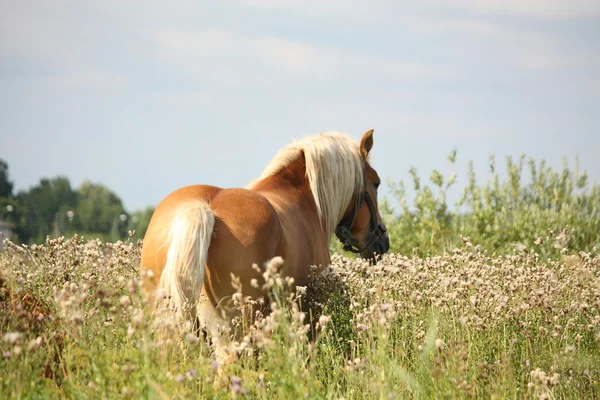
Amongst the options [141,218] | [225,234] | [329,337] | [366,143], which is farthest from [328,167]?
[141,218]

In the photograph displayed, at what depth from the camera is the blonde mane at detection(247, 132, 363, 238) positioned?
6.43 m

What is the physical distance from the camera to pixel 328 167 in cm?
655

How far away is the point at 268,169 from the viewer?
6.48 meters

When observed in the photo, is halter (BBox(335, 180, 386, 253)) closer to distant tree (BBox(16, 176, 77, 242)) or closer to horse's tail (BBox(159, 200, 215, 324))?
horse's tail (BBox(159, 200, 215, 324))

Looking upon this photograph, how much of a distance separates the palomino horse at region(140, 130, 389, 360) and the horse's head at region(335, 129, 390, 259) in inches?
5.6

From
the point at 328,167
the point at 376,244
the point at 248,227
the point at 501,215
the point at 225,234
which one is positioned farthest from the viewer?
the point at 501,215

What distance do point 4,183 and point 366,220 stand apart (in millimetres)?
113768

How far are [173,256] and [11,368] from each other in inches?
61.9

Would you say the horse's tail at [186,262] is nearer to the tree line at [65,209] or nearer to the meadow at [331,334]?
the meadow at [331,334]

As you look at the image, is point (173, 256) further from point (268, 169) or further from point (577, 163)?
point (577, 163)

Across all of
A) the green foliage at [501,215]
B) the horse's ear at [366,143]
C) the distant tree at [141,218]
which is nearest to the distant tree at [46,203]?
the distant tree at [141,218]

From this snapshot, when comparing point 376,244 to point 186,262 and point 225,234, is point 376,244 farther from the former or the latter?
point 186,262

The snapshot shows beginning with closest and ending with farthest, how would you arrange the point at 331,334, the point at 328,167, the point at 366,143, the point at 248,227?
the point at 248,227
the point at 331,334
the point at 328,167
the point at 366,143

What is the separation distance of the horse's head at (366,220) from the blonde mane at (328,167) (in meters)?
0.19
